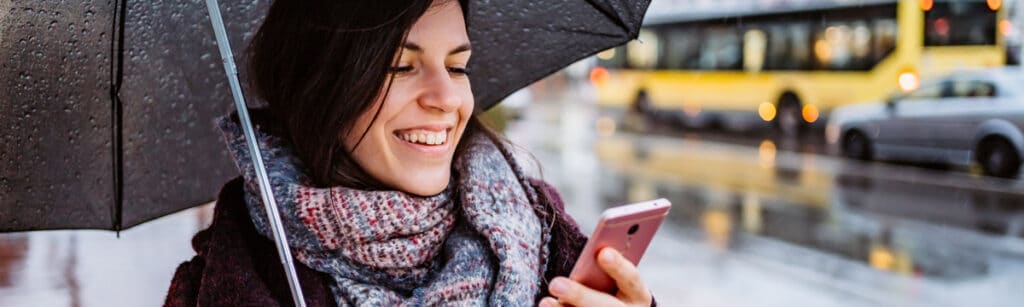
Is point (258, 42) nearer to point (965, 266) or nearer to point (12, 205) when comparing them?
point (12, 205)

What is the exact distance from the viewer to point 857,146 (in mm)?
15586

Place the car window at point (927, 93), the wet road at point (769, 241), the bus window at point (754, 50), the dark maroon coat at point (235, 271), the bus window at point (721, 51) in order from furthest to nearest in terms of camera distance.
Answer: the bus window at point (721, 51) → the bus window at point (754, 50) → the car window at point (927, 93) → the wet road at point (769, 241) → the dark maroon coat at point (235, 271)

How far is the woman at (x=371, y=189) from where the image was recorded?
1.66m

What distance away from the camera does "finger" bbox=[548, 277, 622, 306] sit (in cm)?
159

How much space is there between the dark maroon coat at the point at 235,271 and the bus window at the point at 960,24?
16.8 metres

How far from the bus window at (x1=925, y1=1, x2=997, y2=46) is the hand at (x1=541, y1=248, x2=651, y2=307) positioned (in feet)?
55.1

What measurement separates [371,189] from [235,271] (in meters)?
0.26

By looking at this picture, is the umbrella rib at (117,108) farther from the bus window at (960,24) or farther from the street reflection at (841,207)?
the bus window at (960,24)

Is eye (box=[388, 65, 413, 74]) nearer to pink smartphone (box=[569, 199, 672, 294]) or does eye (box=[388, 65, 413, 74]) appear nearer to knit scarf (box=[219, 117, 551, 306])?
knit scarf (box=[219, 117, 551, 306])

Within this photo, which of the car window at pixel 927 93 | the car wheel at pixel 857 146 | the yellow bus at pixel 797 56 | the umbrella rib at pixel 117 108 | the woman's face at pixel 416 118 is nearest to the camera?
the woman's face at pixel 416 118

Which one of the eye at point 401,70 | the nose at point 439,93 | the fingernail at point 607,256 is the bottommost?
the fingernail at point 607,256

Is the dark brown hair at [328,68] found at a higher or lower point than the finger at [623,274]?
higher

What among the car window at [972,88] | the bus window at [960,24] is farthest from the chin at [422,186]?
the bus window at [960,24]

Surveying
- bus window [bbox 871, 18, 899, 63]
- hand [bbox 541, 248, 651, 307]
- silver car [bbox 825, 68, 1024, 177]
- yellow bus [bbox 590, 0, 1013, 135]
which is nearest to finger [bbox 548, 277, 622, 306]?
hand [bbox 541, 248, 651, 307]
